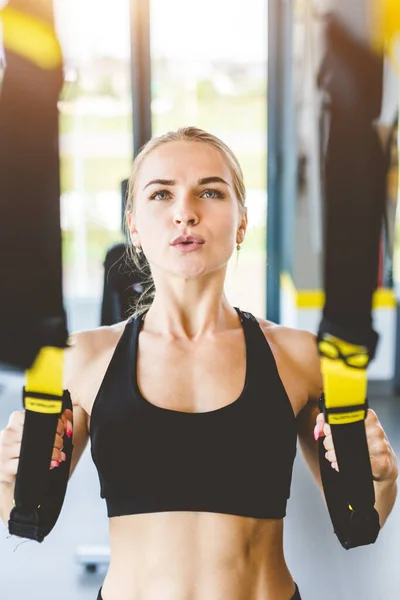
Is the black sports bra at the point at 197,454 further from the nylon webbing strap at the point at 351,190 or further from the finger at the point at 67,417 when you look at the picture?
the nylon webbing strap at the point at 351,190

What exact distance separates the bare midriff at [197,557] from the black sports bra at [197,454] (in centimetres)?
3

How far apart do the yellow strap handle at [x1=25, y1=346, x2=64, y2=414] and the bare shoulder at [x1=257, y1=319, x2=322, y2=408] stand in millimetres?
327

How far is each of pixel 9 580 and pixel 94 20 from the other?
281 centimetres

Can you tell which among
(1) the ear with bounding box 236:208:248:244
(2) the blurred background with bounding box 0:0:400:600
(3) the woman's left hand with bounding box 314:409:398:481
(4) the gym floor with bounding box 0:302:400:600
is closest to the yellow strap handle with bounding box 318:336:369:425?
(3) the woman's left hand with bounding box 314:409:398:481

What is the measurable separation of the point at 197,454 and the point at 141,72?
10.4ft

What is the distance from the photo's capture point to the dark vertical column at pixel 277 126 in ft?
12.2

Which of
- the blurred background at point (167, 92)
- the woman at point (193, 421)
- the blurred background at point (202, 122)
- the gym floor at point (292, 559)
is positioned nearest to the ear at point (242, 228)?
the woman at point (193, 421)

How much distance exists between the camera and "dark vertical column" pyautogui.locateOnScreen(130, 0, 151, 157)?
3.54m

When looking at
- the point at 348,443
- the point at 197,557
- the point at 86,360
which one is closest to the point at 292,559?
the point at 197,557

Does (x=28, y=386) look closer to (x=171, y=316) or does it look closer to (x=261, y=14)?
(x=171, y=316)

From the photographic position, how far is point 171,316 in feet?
2.97

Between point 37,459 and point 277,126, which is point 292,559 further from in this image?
point 277,126

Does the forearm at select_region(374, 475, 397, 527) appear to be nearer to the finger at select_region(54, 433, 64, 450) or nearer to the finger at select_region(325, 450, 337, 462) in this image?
the finger at select_region(325, 450, 337, 462)

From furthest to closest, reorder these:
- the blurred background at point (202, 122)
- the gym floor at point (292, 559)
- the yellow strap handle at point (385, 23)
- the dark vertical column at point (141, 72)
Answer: the dark vertical column at point (141, 72), the blurred background at point (202, 122), the gym floor at point (292, 559), the yellow strap handle at point (385, 23)
